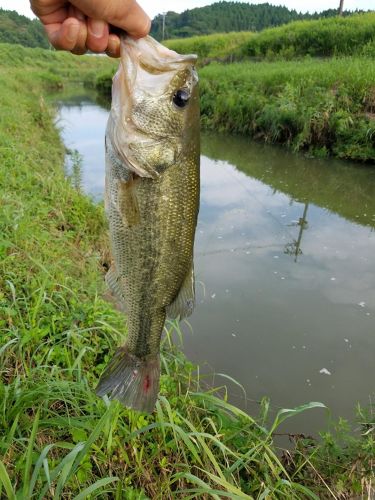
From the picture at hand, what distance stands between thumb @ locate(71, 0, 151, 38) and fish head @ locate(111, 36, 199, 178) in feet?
0.20

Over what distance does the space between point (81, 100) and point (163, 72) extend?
26.1 metres

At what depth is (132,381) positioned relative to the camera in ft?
6.05

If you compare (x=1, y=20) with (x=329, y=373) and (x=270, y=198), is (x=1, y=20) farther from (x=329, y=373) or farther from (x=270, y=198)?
(x=329, y=373)

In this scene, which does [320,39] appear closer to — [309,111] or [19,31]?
[309,111]

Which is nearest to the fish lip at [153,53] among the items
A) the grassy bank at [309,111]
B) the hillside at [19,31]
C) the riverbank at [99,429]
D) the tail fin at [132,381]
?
the tail fin at [132,381]

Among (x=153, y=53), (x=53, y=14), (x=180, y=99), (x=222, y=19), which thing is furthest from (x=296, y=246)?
(x=222, y=19)

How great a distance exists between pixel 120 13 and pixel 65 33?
9.3 inches

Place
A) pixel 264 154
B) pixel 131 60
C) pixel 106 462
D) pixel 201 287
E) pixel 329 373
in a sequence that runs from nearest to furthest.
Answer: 1. pixel 131 60
2. pixel 106 462
3. pixel 329 373
4. pixel 201 287
5. pixel 264 154

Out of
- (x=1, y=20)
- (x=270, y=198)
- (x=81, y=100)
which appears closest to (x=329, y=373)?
(x=270, y=198)

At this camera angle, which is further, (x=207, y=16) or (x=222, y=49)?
(x=207, y=16)

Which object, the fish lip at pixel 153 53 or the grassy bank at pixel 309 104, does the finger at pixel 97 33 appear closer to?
the fish lip at pixel 153 53

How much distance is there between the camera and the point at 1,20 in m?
69.2

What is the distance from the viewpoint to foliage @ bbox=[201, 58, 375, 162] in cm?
966

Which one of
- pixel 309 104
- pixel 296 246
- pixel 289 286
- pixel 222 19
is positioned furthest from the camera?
pixel 222 19
